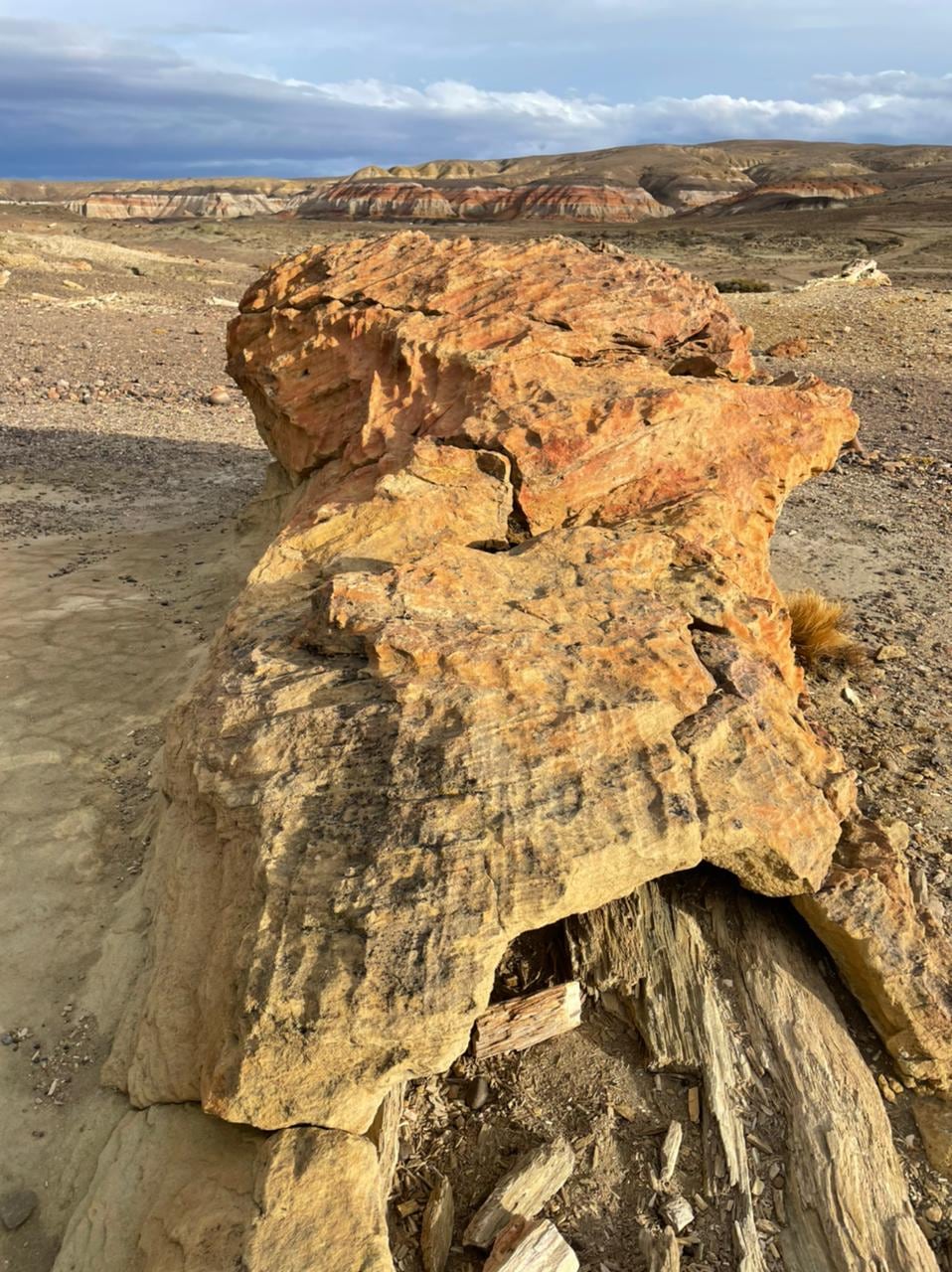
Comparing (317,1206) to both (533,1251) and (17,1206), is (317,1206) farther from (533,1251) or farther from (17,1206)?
(17,1206)

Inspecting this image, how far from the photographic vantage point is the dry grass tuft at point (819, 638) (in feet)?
19.6

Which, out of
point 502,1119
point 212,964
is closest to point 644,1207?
point 502,1119

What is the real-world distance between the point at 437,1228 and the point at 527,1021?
0.69 meters

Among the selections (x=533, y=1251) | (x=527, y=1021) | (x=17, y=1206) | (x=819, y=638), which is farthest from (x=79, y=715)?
(x=819, y=638)

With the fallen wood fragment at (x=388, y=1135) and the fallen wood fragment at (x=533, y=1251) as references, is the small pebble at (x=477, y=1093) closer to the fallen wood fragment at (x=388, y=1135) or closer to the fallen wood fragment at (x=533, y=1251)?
the fallen wood fragment at (x=388, y=1135)

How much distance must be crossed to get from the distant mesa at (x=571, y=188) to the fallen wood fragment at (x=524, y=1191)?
75151 mm

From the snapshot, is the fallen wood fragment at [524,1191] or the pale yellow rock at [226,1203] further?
the fallen wood fragment at [524,1191]

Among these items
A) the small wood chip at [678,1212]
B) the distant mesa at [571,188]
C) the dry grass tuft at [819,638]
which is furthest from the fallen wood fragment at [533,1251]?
the distant mesa at [571,188]

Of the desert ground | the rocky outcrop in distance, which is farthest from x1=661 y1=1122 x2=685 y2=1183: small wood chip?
the rocky outcrop in distance

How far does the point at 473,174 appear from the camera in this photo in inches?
4788

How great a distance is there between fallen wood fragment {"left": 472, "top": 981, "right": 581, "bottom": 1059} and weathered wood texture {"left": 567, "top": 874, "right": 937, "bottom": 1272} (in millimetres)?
131

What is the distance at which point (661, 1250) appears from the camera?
2609 mm

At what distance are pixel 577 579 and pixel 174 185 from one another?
453 ft

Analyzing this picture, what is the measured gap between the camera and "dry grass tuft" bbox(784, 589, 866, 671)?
598 centimetres
